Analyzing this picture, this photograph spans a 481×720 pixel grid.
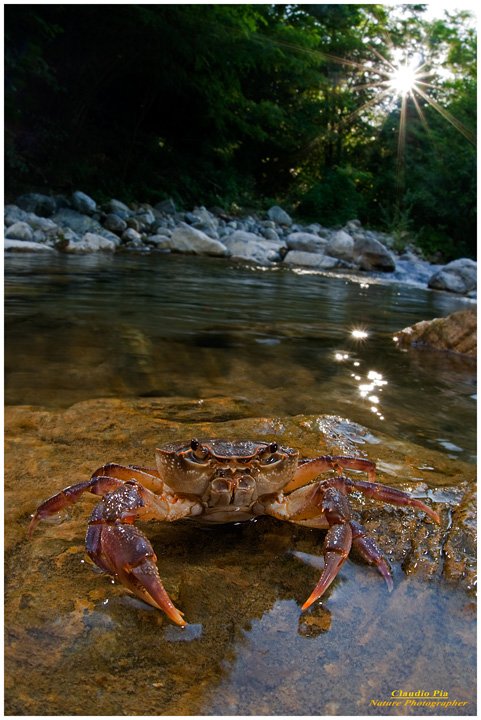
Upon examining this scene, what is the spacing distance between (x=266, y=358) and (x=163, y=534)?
372 centimetres

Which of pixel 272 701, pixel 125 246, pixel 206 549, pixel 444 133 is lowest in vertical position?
pixel 272 701

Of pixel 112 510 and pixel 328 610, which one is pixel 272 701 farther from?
pixel 112 510

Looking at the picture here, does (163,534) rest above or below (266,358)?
below

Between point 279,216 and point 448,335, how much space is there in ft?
68.4

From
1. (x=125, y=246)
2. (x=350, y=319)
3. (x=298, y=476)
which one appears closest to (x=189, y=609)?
(x=298, y=476)

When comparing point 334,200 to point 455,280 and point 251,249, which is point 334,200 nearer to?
point 251,249

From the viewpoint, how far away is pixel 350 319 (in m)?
9.23

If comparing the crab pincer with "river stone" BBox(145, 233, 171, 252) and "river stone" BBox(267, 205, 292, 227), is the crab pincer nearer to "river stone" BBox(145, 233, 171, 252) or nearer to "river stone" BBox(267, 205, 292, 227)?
"river stone" BBox(145, 233, 171, 252)

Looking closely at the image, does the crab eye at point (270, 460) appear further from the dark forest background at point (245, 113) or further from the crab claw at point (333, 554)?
the dark forest background at point (245, 113)

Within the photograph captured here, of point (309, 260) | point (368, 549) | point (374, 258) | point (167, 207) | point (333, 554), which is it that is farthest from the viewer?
point (167, 207)

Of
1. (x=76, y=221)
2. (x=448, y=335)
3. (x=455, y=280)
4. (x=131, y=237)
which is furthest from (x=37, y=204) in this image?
(x=448, y=335)

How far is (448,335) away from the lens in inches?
288

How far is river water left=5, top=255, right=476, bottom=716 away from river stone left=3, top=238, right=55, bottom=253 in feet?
26.7

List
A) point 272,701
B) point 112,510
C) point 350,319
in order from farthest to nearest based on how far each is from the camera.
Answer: point 350,319 → point 112,510 → point 272,701
